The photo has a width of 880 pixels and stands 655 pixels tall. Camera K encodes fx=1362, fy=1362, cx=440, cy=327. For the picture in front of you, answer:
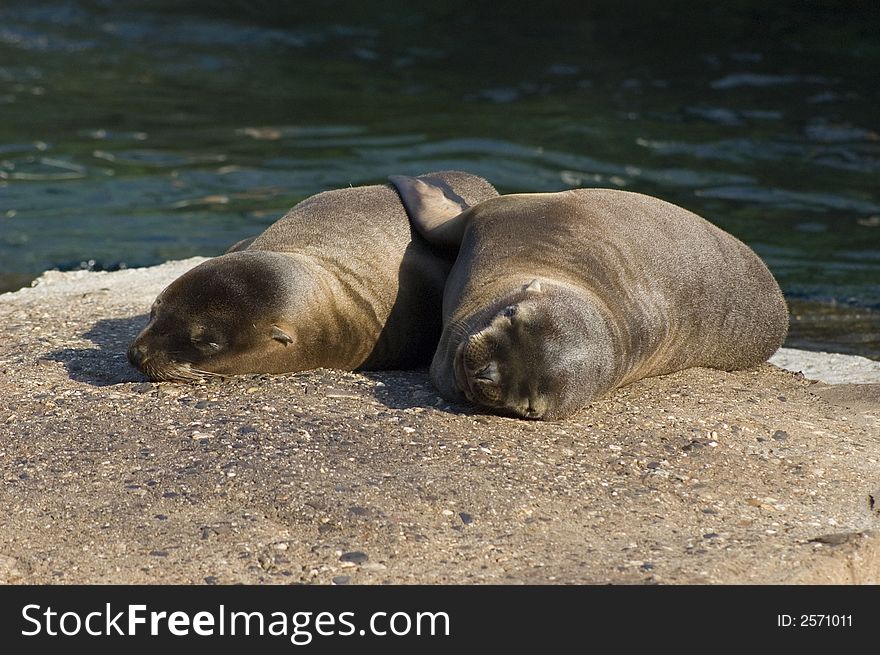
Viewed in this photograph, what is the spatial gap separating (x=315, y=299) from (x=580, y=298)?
1.29 m

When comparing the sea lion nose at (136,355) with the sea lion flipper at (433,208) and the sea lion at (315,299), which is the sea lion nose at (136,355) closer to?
the sea lion at (315,299)

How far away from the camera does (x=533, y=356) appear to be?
5227 mm

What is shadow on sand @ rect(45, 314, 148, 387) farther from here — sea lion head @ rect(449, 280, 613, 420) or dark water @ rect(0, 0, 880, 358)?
dark water @ rect(0, 0, 880, 358)

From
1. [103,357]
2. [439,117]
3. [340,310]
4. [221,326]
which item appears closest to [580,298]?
[340,310]

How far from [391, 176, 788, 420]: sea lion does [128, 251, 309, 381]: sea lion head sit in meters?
0.73

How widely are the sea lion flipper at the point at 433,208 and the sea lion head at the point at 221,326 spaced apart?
3.09 ft

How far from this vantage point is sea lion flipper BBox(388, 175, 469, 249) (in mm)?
6703

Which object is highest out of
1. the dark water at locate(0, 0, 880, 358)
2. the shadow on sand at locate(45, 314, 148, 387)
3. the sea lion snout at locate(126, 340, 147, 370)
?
the sea lion snout at locate(126, 340, 147, 370)

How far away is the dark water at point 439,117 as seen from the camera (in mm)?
11969

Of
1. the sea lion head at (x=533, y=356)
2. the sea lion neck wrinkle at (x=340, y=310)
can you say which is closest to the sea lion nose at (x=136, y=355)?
the sea lion neck wrinkle at (x=340, y=310)

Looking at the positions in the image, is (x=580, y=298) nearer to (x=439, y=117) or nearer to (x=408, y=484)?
(x=408, y=484)

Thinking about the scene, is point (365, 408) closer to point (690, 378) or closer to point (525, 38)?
point (690, 378)

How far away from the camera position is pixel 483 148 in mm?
14609

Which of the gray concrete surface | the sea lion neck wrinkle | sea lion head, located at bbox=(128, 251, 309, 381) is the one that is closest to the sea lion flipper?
the sea lion neck wrinkle
